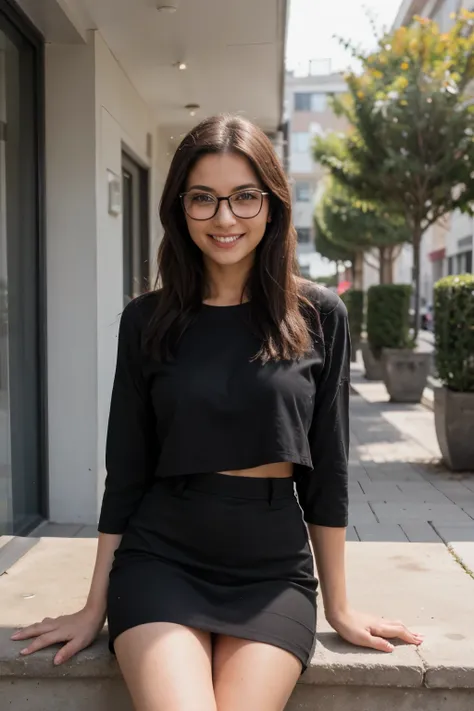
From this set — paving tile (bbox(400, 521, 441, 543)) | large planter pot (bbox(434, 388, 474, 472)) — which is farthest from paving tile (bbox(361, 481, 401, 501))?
paving tile (bbox(400, 521, 441, 543))

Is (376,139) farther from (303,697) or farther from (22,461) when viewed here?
(303,697)

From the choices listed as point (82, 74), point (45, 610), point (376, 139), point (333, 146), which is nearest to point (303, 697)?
point (45, 610)

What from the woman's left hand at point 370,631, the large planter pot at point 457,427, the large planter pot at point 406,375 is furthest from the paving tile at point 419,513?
the large planter pot at point 406,375

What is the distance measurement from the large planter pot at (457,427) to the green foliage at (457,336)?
118 millimetres

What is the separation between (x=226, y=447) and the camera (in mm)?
2229

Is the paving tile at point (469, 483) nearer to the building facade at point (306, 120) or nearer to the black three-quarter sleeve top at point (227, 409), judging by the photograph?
the black three-quarter sleeve top at point (227, 409)

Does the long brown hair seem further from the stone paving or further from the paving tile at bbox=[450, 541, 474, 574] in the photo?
the stone paving

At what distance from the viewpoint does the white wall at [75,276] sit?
476cm

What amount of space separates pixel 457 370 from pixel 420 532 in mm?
2276

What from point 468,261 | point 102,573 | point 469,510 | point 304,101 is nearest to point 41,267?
point 102,573

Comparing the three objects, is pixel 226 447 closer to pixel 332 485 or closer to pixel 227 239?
pixel 332 485

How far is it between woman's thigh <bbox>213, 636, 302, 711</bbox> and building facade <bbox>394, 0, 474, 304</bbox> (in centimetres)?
2886

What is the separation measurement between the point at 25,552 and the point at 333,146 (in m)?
18.0

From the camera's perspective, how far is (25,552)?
11.4 ft
